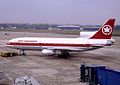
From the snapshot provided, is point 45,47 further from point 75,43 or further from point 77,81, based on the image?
point 77,81

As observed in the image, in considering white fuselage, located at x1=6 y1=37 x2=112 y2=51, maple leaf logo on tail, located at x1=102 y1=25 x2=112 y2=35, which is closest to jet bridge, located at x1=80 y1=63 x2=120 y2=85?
white fuselage, located at x1=6 y1=37 x2=112 y2=51

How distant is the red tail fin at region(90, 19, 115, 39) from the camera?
50406 mm

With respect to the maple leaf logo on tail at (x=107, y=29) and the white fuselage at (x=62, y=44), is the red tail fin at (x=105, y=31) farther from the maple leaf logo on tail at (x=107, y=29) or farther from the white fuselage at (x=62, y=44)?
the white fuselage at (x=62, y=44)

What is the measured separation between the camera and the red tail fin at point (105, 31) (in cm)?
5041

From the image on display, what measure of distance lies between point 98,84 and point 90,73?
58.2 inches

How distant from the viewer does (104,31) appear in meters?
50.8

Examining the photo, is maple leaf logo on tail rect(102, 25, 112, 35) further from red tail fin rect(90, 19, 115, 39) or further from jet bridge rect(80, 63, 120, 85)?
jet bridge rect(80, 63, 120, 85)

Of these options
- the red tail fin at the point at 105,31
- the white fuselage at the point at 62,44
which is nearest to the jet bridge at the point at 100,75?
the white fuselage at the point at 62,44

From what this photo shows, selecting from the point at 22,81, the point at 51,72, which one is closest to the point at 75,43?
the point at 51,72

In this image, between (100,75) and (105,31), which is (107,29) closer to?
(105,31)

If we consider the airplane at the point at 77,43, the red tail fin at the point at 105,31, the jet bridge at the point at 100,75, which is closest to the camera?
the jet bridge at the point at 100,75

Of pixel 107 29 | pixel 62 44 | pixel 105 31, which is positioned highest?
pixel 107 29

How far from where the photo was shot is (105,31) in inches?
1997

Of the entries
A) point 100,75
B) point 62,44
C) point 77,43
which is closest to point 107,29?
point 77,43
